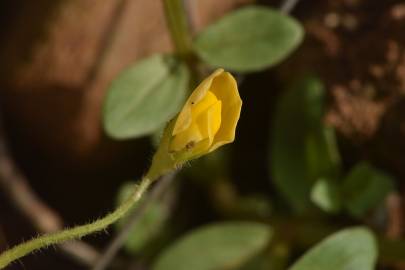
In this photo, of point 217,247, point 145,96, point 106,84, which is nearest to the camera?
point 145,96

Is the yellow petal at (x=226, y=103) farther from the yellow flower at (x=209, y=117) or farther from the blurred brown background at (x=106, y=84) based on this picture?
the blurred brown background at (x=106, y=84)

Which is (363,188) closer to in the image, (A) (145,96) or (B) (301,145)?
(B) (301,145)

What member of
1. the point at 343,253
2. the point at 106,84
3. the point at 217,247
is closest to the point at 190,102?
the point at 343,253

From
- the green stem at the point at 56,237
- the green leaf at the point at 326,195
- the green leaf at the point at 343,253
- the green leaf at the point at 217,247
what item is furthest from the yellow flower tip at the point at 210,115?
the green leaf at the point at 217,247

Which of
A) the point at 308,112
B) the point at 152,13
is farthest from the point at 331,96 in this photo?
the point at 152,13

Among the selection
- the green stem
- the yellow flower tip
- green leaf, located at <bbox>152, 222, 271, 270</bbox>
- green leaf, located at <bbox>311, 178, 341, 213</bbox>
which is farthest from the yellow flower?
green leaf, located at <bbox>152, 222, 271, 270</bbox>
